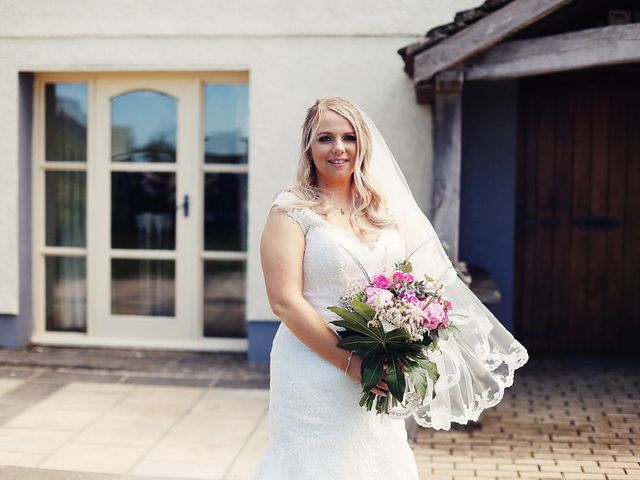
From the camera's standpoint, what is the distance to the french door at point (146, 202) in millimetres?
7426

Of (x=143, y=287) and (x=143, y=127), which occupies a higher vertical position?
(x=143, y=127)

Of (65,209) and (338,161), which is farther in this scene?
(65,209)

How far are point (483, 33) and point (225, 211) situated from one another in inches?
122

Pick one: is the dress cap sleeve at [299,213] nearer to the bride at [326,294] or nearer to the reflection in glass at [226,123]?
the bride at [326,294]

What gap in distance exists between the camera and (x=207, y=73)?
7340mm

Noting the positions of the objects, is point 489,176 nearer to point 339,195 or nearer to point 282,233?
point 339,195

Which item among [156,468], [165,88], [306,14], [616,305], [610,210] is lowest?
[156,468]

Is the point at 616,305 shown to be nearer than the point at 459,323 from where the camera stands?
No

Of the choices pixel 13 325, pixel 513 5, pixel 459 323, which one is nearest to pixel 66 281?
pixel 13 325

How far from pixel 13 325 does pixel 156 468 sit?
336cm

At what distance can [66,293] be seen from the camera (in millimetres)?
7730

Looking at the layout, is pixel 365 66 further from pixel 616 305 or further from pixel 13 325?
pixel 13 325

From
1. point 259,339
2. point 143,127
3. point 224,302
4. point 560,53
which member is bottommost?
point 259,339

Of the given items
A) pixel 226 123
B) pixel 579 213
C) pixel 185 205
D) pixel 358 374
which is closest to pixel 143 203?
pixel 185 205
